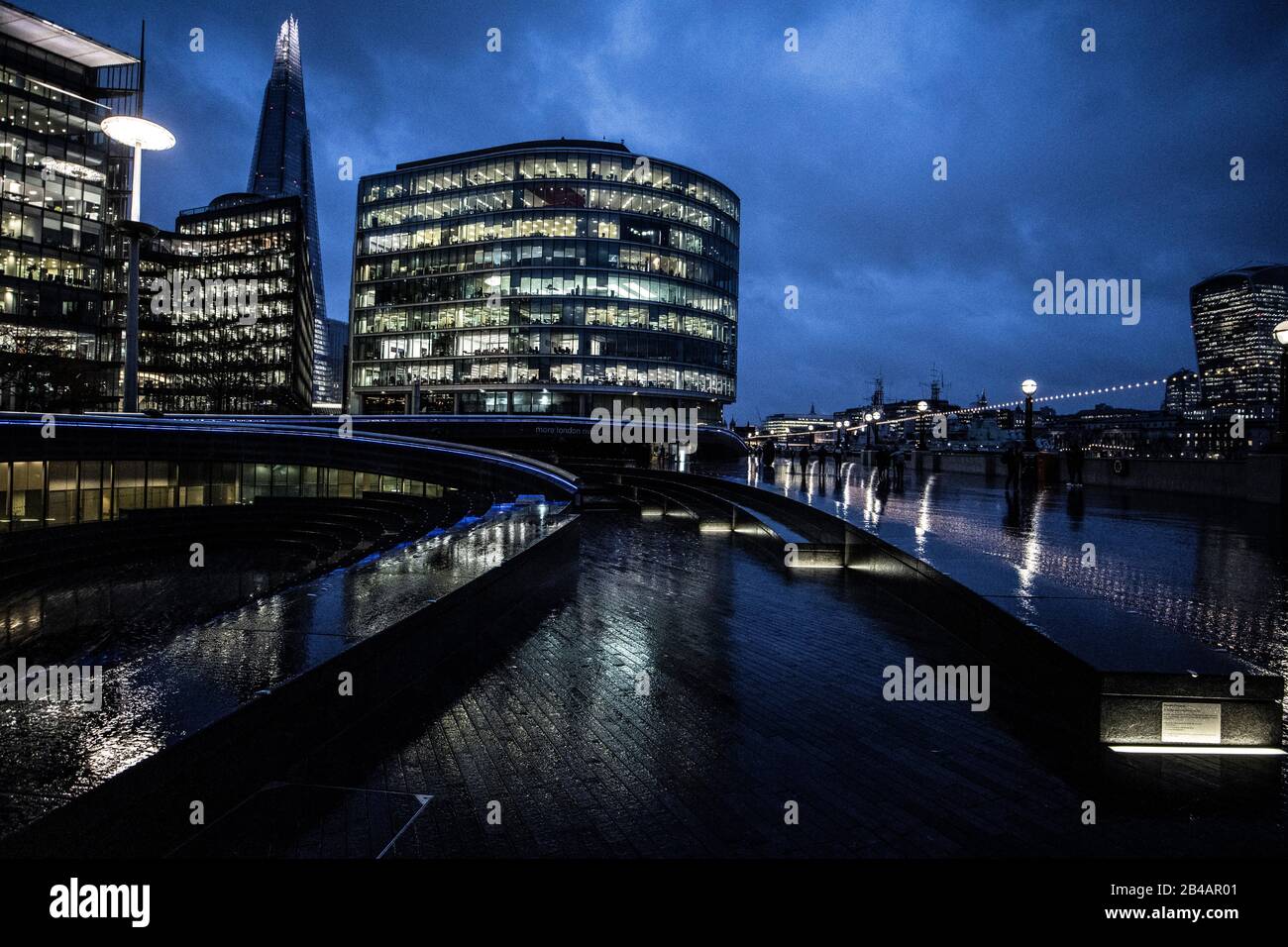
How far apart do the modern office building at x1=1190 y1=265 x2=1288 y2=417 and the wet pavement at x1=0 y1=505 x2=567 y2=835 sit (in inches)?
3292

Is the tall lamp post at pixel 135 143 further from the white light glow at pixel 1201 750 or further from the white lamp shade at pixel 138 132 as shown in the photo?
the white light glow at pixel 1201 750

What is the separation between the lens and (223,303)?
309 feet

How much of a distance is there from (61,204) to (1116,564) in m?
80.1

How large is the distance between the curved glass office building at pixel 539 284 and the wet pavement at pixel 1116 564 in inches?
2260

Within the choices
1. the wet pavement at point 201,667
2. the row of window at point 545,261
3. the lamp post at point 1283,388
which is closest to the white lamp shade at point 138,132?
the wet pavement at point 201,667

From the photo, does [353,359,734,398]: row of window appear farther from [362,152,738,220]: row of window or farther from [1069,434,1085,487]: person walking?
[1069,434,1085,487]: person walking

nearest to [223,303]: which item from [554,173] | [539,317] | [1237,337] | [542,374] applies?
[539,317]

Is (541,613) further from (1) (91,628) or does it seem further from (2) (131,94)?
(2) (131,94)

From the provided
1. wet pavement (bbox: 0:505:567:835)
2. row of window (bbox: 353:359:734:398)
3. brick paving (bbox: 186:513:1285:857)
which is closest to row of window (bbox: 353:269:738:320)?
row of window (bbox: 353:359:734:398)

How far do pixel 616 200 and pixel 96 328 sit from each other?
53384mm

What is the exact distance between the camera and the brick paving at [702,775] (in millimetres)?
3154

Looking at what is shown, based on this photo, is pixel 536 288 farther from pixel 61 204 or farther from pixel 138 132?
pixel 138 132
